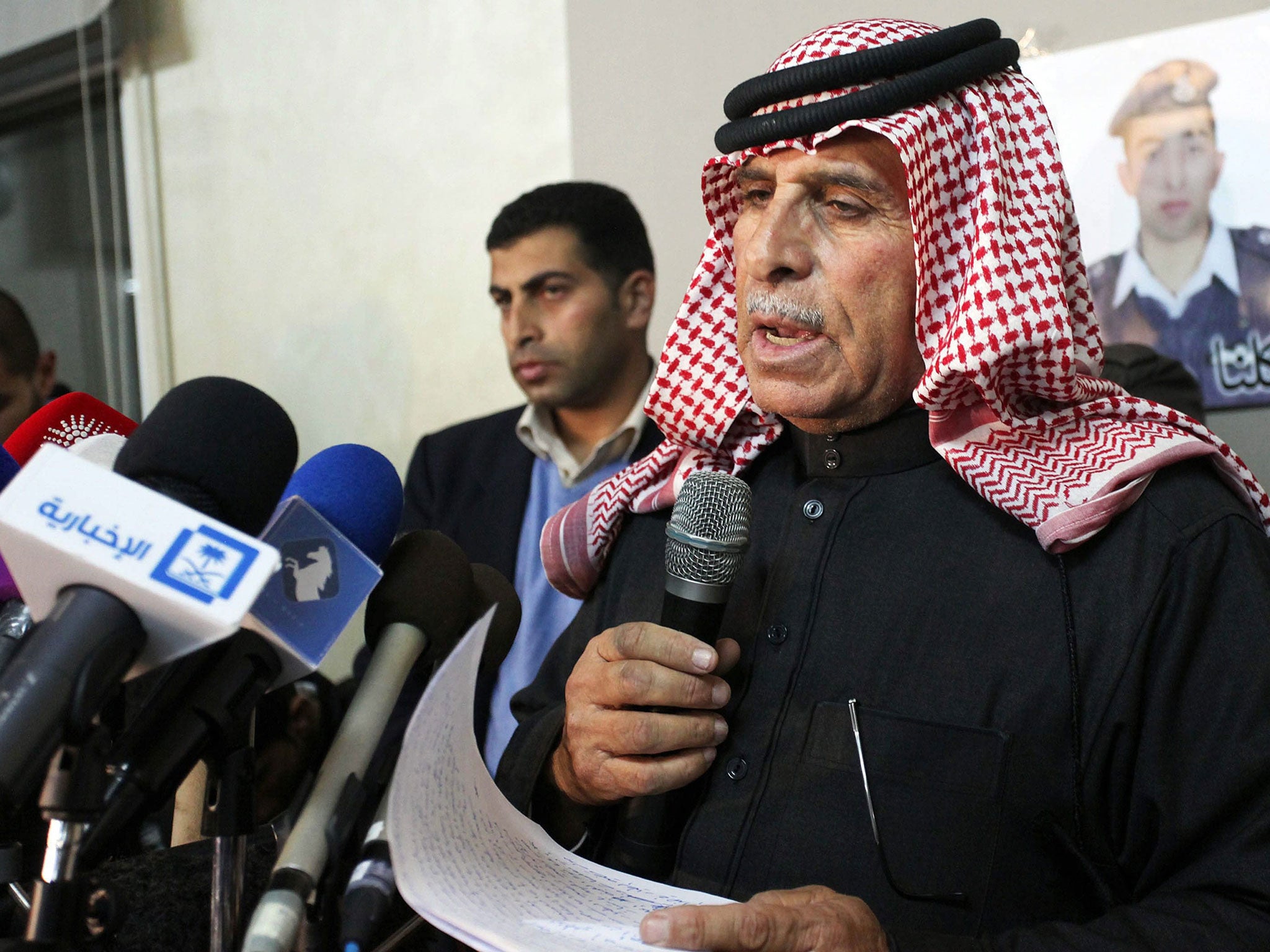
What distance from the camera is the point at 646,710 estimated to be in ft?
3.88

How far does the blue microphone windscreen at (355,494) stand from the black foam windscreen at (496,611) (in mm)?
104

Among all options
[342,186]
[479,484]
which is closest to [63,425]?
[479,484]

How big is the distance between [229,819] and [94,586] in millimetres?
223

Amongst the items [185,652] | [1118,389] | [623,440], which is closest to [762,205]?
[1118,389]

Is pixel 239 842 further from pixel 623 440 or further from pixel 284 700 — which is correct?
pixel 623 440

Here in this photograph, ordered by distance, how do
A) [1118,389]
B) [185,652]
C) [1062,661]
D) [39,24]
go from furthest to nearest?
[39,24] → [1118,389] → [1062,661] → [185,652]

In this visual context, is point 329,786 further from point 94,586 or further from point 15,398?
point 15,398

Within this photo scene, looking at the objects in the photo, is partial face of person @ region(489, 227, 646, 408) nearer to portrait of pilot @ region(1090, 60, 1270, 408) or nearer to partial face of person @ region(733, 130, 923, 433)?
portrait of pilot @ region(1090, 60, 1270, 408)

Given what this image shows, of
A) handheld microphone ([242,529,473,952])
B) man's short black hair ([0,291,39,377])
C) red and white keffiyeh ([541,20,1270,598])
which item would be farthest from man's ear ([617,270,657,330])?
handheld microphone ([242,529,473,952])

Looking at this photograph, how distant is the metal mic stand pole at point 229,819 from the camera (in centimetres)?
84

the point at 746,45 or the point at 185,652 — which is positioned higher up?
the point at 746,45

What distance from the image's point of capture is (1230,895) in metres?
1.10

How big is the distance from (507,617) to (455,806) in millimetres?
239

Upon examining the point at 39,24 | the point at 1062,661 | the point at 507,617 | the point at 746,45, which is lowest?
the point at 1062,661
